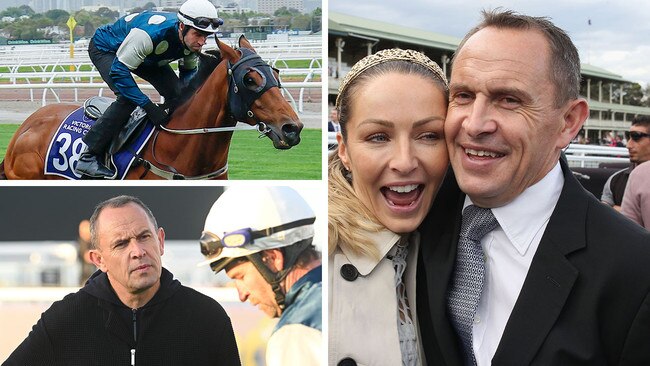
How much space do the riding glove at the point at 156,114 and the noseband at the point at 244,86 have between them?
0.31 meters

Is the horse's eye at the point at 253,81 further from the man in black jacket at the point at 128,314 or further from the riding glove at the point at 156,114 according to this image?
the man in black jacket at the point at 128,314

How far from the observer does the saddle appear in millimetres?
3004

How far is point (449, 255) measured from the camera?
1822 millimetres

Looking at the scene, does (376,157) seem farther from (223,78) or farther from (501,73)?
(223,78)

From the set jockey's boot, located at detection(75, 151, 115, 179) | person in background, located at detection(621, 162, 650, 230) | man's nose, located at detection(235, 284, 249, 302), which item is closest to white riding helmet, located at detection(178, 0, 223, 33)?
jockey's boot, located at detection(75, 151, 115, 179)

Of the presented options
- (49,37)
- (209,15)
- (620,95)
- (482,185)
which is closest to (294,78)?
(209,15)

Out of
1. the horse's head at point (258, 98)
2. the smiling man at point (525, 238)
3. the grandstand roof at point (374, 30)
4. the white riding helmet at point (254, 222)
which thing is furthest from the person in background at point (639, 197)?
the white riding helmet at point (254, 222)

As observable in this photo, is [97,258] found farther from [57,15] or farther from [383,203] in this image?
[57,15]

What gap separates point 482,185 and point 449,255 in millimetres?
204

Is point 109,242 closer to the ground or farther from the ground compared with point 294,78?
closer to the ground

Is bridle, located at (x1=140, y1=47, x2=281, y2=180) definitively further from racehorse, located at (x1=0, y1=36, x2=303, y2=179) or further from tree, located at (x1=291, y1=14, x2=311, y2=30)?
tree, located at (x1=291, y1=14, x2=311, y2=30)

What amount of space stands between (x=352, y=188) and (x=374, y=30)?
2.60 meters

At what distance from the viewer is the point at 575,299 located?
64.3 inches

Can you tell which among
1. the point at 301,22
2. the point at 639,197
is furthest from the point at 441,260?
the point at 639,197
